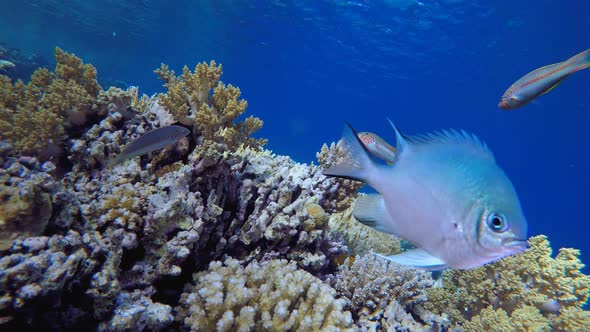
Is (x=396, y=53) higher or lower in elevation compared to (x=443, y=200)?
→ higher

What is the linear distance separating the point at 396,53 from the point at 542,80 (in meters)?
38.3

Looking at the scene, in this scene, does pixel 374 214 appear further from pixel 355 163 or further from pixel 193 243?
pixel 193 243

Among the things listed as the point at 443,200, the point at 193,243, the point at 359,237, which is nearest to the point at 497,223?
the point at 443,200

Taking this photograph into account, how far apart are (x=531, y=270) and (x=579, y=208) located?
9968 cm

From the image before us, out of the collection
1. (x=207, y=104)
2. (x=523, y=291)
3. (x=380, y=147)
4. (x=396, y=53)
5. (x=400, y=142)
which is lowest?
→ (x=400, y=142)

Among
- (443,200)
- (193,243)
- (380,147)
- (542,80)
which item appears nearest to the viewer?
(443,200)

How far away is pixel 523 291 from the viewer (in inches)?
142

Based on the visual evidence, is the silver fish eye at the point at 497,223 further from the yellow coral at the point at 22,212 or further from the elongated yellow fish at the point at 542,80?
the elongated yellow fish at the point at 542,80

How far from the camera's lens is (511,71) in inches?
1459

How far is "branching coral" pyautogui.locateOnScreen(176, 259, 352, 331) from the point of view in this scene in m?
2.18

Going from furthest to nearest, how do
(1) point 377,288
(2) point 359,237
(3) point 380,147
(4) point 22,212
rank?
(3) point 380,147 → (2) point 359,237 → (1) point 377,288 → (4) point 22,212

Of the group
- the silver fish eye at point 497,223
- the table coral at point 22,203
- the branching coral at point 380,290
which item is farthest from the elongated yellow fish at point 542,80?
the table coral at point 22,203

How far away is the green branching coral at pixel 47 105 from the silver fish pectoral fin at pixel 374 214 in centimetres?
→ 331

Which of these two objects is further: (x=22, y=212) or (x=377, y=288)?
(x=377, y=288)
